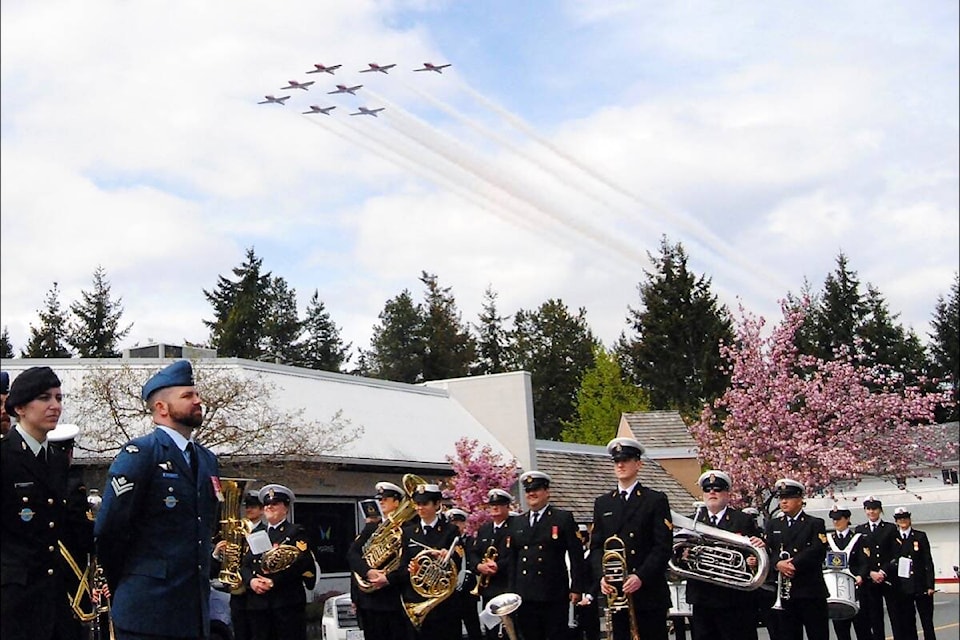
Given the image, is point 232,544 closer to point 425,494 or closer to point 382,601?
point 382,601

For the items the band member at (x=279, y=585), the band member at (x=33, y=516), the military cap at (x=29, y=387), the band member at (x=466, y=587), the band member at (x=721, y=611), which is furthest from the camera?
the band member at (x=466, y=587)

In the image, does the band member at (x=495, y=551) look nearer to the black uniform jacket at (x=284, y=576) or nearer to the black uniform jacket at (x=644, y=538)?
the black uniform jacket at (x=644, y=538)

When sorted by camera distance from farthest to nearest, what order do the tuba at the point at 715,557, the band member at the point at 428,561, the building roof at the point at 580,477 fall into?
the building roof at the point at 580,477 < the band member at the point at 428,561 < the tuba at the point at 715,557

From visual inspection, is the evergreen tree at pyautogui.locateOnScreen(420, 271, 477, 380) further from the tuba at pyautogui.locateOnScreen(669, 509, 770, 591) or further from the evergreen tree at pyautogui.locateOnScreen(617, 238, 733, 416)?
the tuba at pyautogui.locateOnScreen(669, 509, 770, 591)

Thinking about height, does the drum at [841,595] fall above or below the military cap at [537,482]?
below

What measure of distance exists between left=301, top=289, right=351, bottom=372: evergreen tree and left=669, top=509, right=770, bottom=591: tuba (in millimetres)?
70657

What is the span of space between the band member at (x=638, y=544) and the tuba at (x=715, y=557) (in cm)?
37

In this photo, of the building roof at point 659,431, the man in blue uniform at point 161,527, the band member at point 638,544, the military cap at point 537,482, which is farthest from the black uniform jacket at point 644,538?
A: the building roof at point 659,431

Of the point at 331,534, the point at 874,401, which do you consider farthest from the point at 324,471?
the point at 874,401

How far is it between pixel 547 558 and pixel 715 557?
1739 millimetres

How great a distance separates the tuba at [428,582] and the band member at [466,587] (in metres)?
0.26

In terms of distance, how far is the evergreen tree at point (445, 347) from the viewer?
83.6 metres

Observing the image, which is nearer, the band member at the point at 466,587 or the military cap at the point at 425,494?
the military cap at the point at 425,494

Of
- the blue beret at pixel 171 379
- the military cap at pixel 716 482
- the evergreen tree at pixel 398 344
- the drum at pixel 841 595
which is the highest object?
the evergreen tree at pixel 398 344
